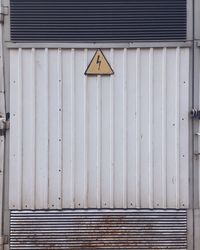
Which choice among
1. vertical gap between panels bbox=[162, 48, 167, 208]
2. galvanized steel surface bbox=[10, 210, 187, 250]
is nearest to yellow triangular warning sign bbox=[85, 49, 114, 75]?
vertical gap between panels bbox=[162, 48, 167, 208]

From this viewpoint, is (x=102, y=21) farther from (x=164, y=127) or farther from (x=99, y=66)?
(x=164, y=127)

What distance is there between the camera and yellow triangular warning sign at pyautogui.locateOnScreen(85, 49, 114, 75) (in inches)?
115

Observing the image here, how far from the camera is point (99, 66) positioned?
9.61ft

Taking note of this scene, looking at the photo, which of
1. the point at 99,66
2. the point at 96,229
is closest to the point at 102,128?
the point at 99,66

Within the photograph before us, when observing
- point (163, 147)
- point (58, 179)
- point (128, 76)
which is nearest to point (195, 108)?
point (163, 147)

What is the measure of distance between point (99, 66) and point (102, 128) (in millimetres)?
514

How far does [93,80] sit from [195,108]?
0.89 meters

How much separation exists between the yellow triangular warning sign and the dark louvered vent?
0.44ft

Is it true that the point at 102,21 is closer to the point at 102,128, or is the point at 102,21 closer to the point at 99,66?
the point at 99,66

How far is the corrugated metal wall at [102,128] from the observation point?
2.96 m

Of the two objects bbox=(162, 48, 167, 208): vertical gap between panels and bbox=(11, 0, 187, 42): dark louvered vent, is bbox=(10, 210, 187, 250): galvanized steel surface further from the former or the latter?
bbox=(11, 0, 187, 42): dark louvered vent

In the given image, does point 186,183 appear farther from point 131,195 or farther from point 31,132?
point 31,132

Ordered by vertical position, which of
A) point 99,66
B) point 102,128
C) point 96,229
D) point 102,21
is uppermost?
point 102,21

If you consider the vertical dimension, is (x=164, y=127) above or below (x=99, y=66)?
below
